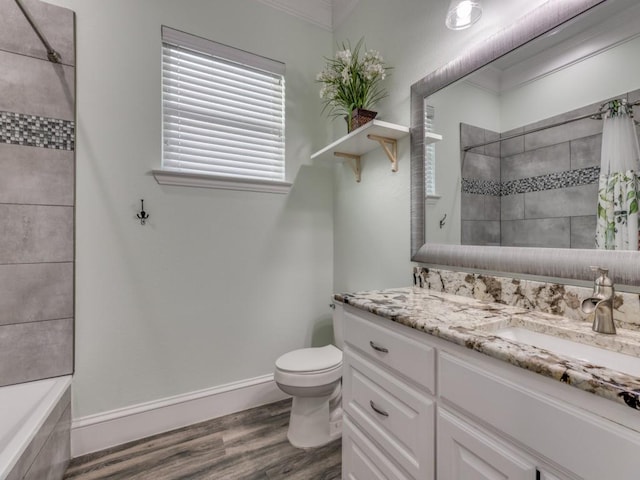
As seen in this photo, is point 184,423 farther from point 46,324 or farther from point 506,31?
point 506,31

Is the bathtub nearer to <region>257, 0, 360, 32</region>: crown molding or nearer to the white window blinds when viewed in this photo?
the white window blinds

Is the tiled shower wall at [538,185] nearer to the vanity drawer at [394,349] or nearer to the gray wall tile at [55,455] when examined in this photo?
the vanity drawer at [394,349]

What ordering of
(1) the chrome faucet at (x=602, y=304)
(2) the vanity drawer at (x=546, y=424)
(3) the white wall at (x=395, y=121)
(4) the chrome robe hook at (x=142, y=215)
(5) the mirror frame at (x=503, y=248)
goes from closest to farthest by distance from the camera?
1. (2) the vanity drawer at (x=546, y=424)
2. (1) the chrome faucet at (x=602, y=304)
3. (5) the mirror frame at (x=503, y=248)
4. (3) the white wall at (x=395, y=121)
5. (4) the chrome robe hook at (x=142, y=215)

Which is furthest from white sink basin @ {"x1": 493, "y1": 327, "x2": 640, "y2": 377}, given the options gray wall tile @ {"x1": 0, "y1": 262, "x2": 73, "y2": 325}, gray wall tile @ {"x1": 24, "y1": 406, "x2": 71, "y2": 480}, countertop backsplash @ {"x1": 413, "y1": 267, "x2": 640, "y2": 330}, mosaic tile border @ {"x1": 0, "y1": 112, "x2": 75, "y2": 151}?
mosaic tile border @ {"x1": 0, "y1": 112, "x2": 75, "y2": 151}

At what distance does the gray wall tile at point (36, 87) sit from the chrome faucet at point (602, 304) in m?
A: 2.39

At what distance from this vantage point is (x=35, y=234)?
1.54 meters

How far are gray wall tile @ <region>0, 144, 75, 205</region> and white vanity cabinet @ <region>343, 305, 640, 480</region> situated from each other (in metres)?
1.64

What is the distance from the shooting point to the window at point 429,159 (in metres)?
1.50

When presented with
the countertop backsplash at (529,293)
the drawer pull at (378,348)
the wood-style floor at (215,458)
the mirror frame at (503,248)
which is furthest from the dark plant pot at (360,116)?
the wood-style floor at (215,458)

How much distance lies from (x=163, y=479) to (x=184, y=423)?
428mm

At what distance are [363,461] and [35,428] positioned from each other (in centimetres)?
130

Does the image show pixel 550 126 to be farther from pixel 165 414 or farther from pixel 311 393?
pixel 165 414

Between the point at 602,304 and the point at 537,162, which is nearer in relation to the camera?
the point at 602,304

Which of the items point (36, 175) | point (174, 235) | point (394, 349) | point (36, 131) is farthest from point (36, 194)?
point (394, 349)
